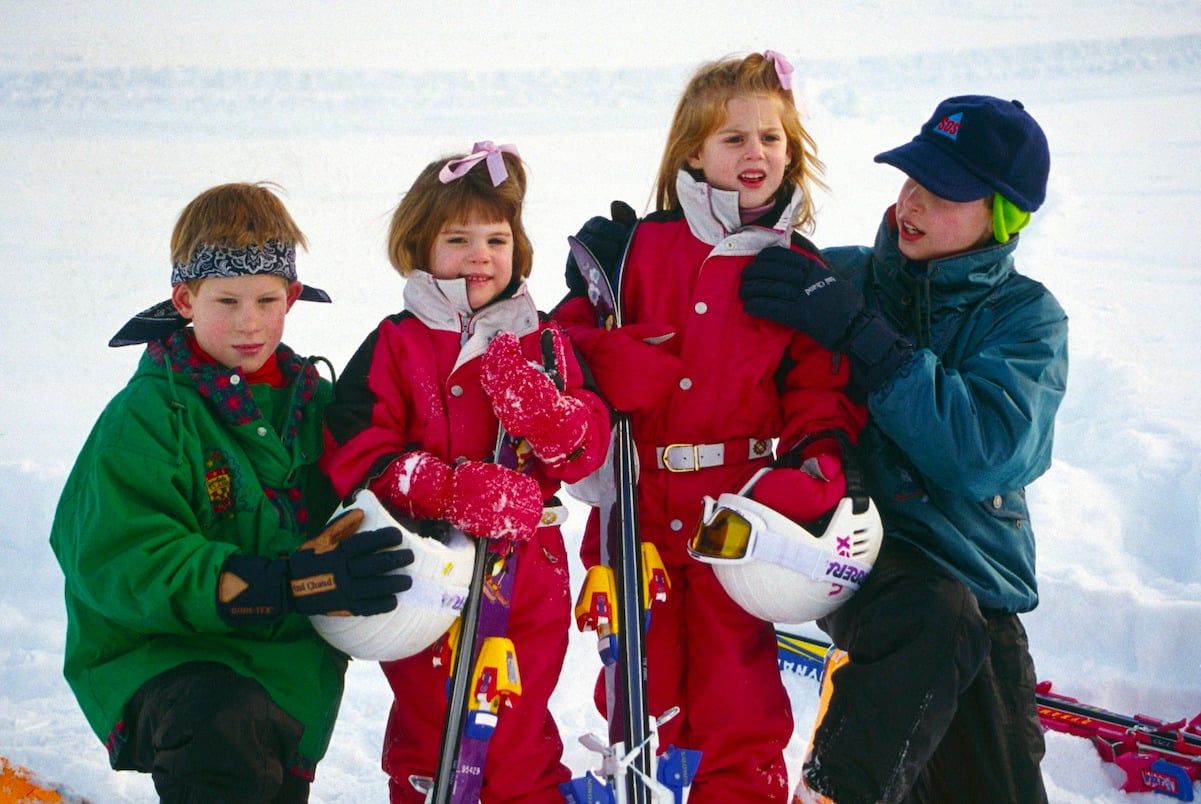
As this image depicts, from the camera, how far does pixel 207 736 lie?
2.26 metres

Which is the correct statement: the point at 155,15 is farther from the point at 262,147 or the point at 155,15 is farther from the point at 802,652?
the point at 802,652

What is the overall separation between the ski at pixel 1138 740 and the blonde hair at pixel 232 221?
1906mm

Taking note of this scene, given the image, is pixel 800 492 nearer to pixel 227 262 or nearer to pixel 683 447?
pixel 683 447

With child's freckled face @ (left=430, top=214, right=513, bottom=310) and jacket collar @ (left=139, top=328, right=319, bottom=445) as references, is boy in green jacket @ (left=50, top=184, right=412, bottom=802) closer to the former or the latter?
jacket collar @ (left=139, top=328, right=319, bottom=445)

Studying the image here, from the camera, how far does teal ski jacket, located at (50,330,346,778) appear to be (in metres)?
2.31

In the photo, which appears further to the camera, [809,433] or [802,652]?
[802,652]

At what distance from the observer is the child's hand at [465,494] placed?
2.39 metres

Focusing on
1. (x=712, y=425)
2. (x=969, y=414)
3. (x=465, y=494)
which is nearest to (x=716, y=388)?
(x=712, y=425)

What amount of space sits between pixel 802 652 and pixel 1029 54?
21.5 feet

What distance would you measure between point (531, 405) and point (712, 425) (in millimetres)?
570

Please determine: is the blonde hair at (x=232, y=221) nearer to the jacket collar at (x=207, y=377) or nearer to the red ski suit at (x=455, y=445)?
the jacket collar at (x=207, y=377)

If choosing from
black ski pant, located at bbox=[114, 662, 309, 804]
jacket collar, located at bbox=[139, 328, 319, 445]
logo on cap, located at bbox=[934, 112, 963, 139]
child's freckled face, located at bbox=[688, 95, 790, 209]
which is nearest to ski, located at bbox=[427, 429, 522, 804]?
black ski pant, located at bbox=[114, 662, 309, 804]

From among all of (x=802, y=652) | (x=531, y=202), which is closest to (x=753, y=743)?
(x=802, y=652)

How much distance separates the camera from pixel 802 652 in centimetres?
404
